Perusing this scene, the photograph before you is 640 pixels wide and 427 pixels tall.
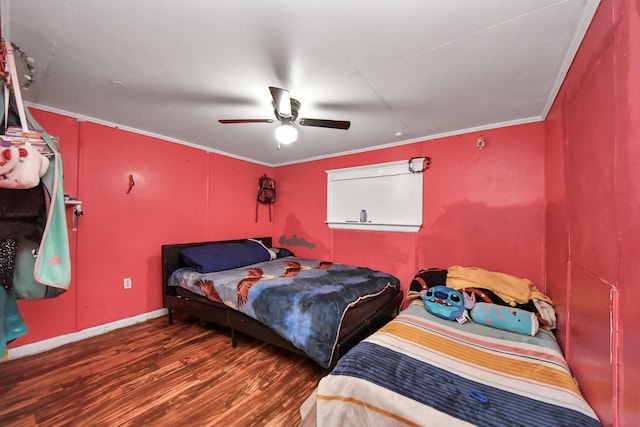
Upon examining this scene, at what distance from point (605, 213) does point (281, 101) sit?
1.91 m

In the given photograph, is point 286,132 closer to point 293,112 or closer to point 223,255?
point 293,112

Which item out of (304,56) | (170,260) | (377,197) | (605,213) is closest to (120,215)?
(170,260)

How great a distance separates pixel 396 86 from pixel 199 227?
3132mm

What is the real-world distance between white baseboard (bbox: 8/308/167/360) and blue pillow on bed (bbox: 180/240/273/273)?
844 mm

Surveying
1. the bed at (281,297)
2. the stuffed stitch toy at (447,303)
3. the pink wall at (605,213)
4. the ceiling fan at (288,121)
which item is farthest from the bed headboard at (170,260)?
the pink wall at (605,213)

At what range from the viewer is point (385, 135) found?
2994mm

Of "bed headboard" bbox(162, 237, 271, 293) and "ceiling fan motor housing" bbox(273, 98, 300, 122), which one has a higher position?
"ceiling fan motor housing" bbox(273, 98, 300, 122)

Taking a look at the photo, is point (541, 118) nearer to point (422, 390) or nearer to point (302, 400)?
point (422, 390)

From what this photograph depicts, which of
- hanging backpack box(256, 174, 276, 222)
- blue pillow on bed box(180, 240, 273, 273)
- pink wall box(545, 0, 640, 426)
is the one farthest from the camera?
hanging backpack box(256, 174, 276, 222)

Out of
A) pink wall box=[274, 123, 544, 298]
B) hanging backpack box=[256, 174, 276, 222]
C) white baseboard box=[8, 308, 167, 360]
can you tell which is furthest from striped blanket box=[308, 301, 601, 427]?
hanging backpack box=[256, 174, 276, 222]

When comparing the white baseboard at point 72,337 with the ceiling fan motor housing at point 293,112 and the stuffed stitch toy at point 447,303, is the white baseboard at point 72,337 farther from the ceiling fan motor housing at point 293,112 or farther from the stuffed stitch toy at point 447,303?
the stuffed stitch toy at point 447,303

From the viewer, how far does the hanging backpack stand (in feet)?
A: 14.3

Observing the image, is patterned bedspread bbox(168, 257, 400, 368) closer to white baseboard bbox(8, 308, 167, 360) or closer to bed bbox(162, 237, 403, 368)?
bed bbox(162, 237, 403, 368)

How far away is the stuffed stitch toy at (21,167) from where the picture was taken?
912mm
